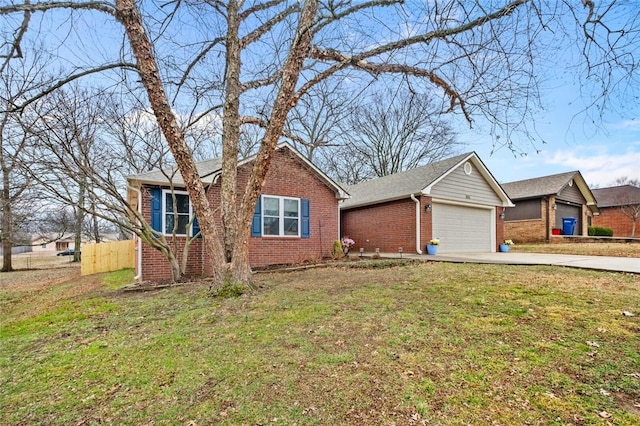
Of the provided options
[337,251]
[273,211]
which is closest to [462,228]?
[337,251]

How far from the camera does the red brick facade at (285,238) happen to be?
9.49 m

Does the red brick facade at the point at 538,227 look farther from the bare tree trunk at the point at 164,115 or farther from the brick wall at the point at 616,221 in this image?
the bare tree trunk at the point at 164,115

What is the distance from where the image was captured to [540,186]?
20.2 m

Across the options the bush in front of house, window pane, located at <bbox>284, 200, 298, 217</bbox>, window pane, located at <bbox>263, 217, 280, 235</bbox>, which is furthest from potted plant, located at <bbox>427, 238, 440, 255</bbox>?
the bush in front of house

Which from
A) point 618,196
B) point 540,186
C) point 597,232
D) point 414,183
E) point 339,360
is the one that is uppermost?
point 540,186

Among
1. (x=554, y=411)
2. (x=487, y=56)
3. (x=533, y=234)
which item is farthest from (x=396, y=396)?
(x=533, y=234)

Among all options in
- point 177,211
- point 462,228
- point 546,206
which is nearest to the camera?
point 177,211

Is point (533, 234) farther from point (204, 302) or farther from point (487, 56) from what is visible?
point (204, 302)

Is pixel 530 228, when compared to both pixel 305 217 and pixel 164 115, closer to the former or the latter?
pixel 305 217

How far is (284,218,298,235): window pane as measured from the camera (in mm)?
11492

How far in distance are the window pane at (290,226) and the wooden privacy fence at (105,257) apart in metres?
7.50

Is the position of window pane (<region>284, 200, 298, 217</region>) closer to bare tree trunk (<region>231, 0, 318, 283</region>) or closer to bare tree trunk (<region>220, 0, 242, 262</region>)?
bare tree trunk (<region>220, 0, 242, 262</region>)

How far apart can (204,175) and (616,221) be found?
3220 centimetres

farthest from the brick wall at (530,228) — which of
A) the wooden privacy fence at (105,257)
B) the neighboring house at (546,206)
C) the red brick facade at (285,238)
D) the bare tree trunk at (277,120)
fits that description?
the wooden privacy fence at (105,257)
